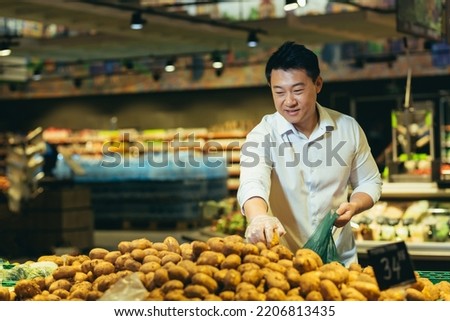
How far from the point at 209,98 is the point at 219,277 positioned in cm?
1636

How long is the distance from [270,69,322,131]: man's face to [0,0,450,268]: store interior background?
9858 mm

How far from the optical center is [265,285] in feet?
8.39

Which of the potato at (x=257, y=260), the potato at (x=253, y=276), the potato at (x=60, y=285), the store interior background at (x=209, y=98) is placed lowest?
the potato at (x=60, y=285)

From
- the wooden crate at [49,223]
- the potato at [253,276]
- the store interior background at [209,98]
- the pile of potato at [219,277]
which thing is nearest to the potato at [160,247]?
the pile of potato at [219,277]

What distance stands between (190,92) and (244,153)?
15.7 meters

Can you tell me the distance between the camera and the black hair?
3.29 meters

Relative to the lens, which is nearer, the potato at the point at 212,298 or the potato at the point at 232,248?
the potato at the point at 212,298

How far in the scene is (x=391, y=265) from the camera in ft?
7.62

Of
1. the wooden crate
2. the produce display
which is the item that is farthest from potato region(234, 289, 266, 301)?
the wooden crate

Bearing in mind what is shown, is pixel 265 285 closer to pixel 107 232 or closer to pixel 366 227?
pixel 366 227

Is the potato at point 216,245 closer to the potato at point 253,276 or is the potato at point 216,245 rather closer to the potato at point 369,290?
the potato at point 253,276

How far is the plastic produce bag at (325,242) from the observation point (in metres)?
3.08

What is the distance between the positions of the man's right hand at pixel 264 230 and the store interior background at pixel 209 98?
33.5 feet

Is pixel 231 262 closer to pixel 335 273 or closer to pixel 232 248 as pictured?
pixel 232 248
